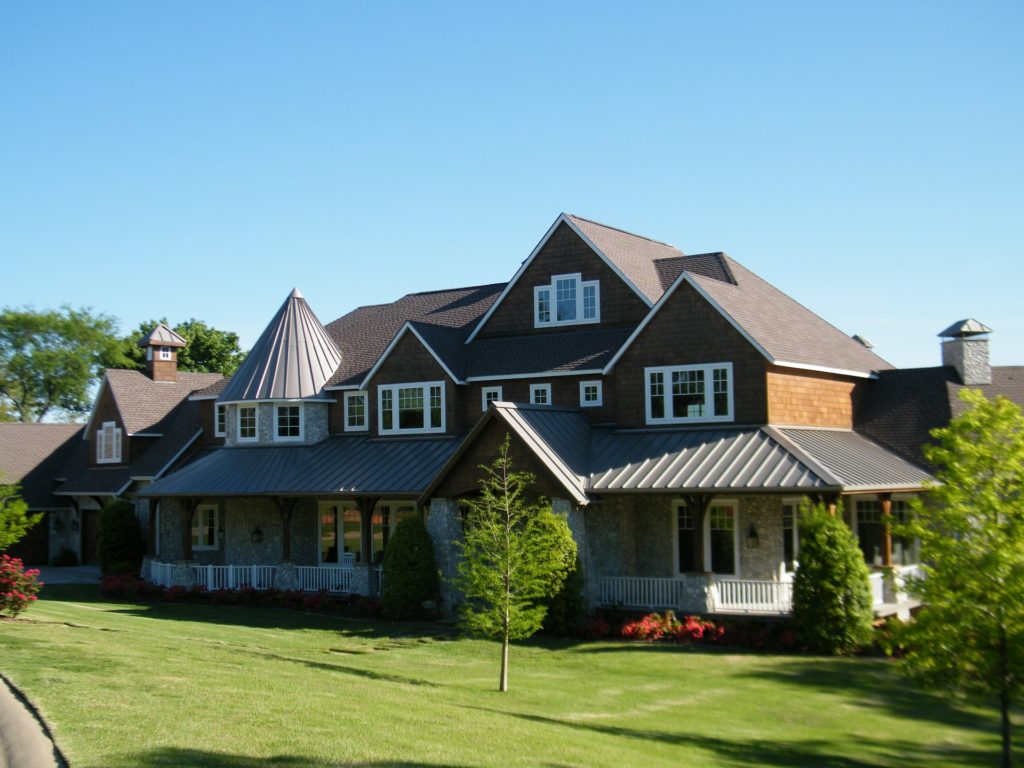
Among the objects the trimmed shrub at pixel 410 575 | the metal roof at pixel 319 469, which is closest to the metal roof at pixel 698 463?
the trimmed shrub at pixel 410 575

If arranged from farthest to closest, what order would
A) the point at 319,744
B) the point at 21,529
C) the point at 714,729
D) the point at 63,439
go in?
the point at 63,439
the point at 21,529
the point at 714,729
the point at 319,744

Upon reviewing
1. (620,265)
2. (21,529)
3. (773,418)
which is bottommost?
(21,529)

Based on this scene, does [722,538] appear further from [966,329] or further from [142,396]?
[142,396]

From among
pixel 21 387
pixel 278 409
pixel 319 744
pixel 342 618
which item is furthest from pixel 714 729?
pixel 21 387

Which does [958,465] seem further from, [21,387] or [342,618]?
[21,387]

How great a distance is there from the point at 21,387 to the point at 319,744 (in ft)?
233

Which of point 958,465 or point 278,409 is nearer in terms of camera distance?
point 958,465

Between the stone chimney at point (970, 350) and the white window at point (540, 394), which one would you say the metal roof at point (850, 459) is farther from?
the white window at point (540, 394)

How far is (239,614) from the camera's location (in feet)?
95.5

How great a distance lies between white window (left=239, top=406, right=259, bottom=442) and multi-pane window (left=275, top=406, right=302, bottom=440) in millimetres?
1007

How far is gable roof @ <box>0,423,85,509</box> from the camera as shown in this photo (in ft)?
151

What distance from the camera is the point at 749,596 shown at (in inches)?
971

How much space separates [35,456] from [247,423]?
17954mm

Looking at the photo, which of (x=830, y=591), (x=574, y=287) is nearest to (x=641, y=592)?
(x=830, y=591)
